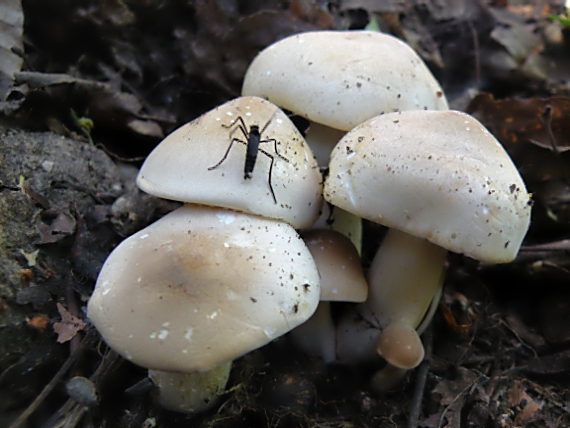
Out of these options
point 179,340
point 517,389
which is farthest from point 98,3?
point 517,389

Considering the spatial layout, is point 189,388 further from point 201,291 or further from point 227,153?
point 227,153

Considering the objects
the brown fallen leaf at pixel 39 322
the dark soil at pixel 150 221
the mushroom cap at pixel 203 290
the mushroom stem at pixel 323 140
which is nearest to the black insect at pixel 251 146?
the mushroom cap at pixel 203 290

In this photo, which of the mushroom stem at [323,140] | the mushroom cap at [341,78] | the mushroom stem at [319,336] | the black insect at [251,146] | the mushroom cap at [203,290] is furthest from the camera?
the mushroom stem at [323,140]

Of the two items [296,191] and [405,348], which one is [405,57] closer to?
[296,191]

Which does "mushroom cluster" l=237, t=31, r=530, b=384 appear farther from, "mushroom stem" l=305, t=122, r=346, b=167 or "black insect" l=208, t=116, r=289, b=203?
"black insect" l=208, t=116, r=289, b=203

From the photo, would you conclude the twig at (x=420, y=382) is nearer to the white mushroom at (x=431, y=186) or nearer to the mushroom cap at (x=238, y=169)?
the white mushroom at (x=431, y=186)

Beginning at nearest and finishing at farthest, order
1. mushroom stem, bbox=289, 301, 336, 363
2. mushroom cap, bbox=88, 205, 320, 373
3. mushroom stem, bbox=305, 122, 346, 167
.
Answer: mushroom cap, bbox=88, 205, 320, 373 → mushroom stem, bbox=289, 301, 336, 363 → mushroom stem, bbox=305, 122, 346, 167

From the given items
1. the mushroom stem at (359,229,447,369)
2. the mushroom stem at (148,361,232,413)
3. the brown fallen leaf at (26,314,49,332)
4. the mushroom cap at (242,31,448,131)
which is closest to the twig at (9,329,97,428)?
the brown fallen leaf at (26,314,49,332)
